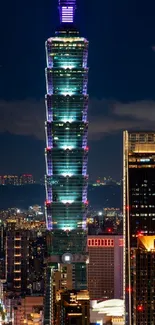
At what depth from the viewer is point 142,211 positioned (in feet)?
99.6

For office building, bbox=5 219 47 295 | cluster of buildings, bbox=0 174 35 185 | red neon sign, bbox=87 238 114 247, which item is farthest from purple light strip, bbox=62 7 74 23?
red neon sign, bbox=87 238 114 247

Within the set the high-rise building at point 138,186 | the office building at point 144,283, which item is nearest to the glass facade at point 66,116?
the high-rise building at point 138,186

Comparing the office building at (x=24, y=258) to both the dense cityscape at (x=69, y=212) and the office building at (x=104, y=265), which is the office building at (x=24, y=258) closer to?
the dense cityscape at (x=69, y=212)

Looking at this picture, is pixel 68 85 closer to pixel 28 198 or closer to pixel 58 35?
pixel 58 35

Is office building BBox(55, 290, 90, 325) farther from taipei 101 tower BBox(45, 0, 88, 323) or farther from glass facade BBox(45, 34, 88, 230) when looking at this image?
glass facade BBox(45, 34, 88, 230)

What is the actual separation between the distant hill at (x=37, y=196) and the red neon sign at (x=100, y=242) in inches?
57.6

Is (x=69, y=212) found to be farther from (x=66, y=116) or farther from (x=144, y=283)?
(x=144, y=283)

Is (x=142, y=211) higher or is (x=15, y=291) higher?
(x=142, y=211)

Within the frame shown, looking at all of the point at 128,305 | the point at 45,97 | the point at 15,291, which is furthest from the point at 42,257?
the point at 128,305

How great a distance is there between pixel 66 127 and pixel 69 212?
2.69m

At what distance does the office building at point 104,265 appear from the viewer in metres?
35.9

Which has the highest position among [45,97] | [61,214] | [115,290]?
[45,97]

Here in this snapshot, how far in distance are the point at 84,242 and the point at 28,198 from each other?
3.23m

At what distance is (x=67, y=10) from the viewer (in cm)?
3347
